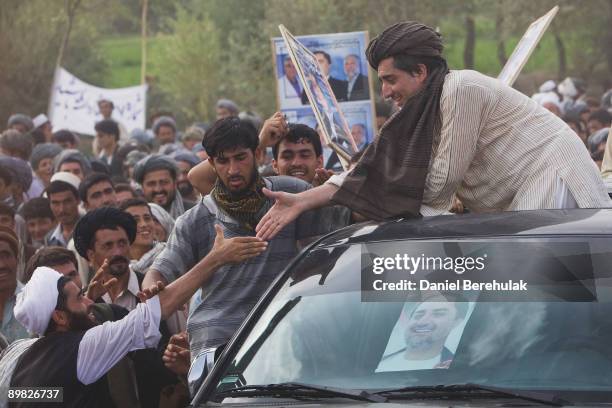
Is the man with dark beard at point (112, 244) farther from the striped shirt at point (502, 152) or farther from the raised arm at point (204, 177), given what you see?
the striped shirt at point (502, 152)

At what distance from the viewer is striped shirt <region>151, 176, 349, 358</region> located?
6184 mm

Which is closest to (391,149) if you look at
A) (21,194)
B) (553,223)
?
(553,223)

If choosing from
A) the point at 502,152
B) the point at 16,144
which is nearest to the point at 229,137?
the point at 502,152

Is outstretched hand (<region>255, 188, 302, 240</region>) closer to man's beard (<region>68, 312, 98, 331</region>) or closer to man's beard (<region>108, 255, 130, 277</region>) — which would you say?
man's beard (<region>68, 312, 98, 331</region>)

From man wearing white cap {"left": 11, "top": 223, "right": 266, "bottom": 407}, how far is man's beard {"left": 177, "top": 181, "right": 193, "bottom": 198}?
6.81 metres

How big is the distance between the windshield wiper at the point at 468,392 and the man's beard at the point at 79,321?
1.67 meters

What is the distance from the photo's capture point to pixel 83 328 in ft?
19.2

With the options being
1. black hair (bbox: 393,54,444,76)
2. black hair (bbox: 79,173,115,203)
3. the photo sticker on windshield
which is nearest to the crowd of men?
black hair (bbox: 393,54,444,76)

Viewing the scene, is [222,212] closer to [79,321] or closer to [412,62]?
[79,321]

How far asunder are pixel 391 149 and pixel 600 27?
33.8 m

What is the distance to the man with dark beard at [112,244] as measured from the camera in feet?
24.7

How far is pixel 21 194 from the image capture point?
12.9m

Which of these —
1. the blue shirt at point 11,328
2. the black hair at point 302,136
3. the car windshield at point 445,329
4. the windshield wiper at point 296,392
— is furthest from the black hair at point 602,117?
the windshield wiper at point 296,392

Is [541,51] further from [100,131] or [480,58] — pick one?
[100,131]
